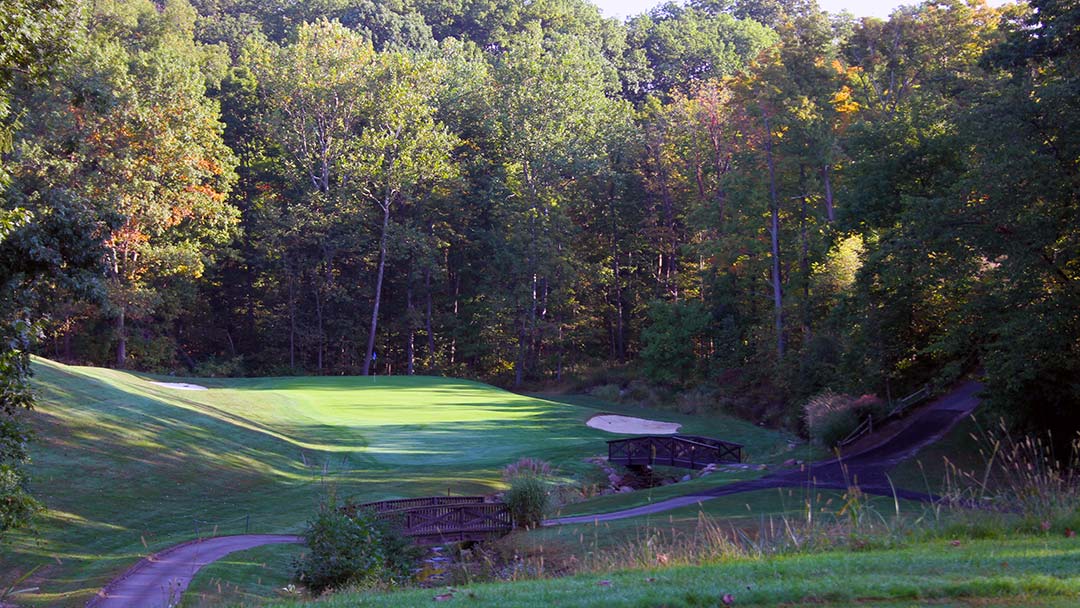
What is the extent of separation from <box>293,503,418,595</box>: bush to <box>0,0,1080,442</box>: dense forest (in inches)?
572

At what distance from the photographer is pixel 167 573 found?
43.7 ft

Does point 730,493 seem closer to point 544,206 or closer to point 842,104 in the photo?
point 842,104

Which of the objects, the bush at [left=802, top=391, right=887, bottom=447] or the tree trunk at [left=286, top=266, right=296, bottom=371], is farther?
the tree trunk at [left=286, top=266, right=296, bottom=371]

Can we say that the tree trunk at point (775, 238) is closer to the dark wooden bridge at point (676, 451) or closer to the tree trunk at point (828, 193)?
the tree trunk at point (828, 193)

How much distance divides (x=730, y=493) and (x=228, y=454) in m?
12.7

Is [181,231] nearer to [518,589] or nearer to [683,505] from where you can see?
[683,505]

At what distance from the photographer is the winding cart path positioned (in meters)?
12.2

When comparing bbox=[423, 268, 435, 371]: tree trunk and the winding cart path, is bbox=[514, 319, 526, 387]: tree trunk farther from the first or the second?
the winding cart path

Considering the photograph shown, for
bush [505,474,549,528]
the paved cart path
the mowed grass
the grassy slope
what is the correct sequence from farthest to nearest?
1. the paved cart path
2. bush [505,474,549,528]
3. the mowed grass
4. the grassy slope

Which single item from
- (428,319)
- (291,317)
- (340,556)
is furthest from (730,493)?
(291,317)

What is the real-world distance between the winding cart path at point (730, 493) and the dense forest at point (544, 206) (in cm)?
194

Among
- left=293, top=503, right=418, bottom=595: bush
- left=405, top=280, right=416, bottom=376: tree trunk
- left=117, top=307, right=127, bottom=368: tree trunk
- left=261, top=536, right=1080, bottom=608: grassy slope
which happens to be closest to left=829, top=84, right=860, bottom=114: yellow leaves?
left=405, top=280, right=416, bottom=376: tree trunk

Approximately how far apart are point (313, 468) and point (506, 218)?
31.8m

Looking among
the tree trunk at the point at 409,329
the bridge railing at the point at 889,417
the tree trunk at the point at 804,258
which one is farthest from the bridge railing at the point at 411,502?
the tree trunk at the point at 409,329
